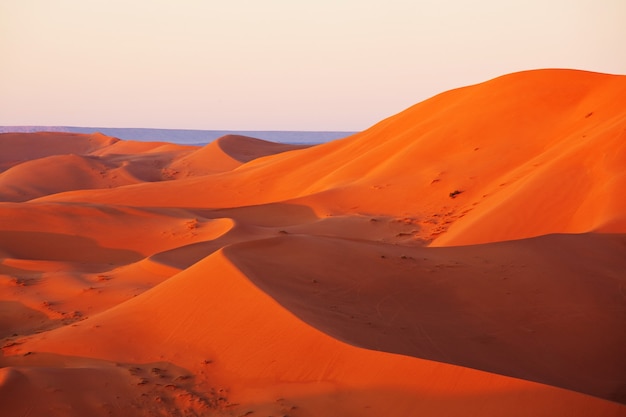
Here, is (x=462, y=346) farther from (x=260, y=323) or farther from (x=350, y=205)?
(x=350, y=205)

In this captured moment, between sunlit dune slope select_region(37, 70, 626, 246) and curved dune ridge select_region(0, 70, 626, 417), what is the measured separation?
10 cm

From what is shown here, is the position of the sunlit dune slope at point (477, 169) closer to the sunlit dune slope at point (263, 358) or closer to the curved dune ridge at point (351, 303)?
the curved dune ridge at point (351, 303)

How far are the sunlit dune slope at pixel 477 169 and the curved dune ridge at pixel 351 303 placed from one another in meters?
0.10

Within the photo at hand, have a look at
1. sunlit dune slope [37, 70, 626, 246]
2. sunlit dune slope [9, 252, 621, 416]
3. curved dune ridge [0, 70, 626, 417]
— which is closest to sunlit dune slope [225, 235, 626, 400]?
curved dune ridge [0, 70, 626, 417]

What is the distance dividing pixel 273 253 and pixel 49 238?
8.93 m

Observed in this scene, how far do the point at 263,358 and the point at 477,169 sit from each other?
1316 centimetres

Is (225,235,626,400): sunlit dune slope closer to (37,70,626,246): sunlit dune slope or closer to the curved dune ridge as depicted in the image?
the curved dune ridge

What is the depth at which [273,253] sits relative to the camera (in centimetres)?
966

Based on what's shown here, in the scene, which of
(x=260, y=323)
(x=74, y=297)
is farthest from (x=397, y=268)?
(x=74, y=297)

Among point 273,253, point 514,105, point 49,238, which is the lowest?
point 49,238

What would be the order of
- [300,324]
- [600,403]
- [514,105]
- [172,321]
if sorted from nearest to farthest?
[600,403] < [300,324] < [172,321] < [514,105]

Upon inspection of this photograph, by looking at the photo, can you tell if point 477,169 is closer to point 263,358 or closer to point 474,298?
point 474,298

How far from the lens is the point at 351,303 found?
26.8 feet

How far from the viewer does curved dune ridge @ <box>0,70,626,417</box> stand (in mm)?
6211
